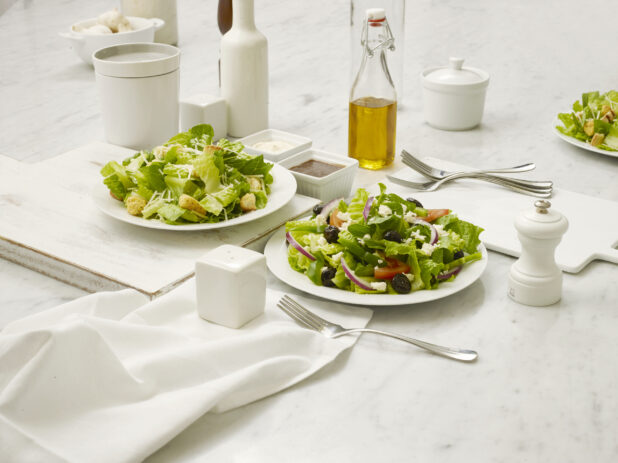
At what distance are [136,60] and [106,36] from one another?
0.48 metres

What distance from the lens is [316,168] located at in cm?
156

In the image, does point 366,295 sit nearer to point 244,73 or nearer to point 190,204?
point 190,204

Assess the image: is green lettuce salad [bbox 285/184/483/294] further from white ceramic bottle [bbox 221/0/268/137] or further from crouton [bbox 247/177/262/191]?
white ceramic bottle [bbox 221/0/268/137]

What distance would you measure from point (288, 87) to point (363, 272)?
3.87ft

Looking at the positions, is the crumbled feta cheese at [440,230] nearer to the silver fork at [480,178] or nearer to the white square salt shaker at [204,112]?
the silver fork at [480,178]

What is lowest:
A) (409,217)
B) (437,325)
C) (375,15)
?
(437,325)

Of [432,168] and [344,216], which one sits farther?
[432,168]

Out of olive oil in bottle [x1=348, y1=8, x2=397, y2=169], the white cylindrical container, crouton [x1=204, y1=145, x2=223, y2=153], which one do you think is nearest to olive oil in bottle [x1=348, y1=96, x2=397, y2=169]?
olive oil in bottle [x1=348, y1=8, x2=397, y2=169]

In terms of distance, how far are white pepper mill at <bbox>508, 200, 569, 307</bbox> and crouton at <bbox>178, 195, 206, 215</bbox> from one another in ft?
Result: 1.63

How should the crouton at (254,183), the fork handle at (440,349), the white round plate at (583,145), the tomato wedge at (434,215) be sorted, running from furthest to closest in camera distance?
the white round plate at (583,145)
the crouton at (254,183)
the tomato wedge at (434,215)
the fork handle at (440,349)

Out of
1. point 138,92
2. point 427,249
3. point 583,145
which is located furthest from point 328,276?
point 583,145

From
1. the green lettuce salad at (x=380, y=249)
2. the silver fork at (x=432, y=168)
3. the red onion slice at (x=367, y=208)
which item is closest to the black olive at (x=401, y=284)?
the green lettuce salad at (x=380, y=249)

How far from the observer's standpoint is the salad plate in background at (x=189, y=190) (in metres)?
1.32

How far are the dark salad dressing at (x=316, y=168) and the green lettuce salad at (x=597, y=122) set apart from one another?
59cm
